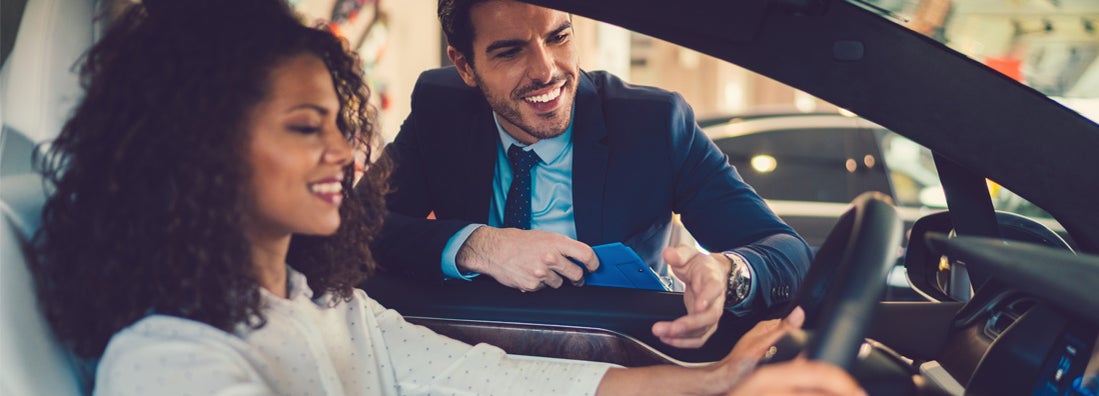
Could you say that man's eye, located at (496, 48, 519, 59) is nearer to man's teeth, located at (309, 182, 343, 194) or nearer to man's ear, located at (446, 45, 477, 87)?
man's ear, located at (446, 45, 477, 87)

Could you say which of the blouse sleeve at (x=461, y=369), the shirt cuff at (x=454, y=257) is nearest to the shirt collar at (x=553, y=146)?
the shirt cuff at (x=454, y=257)

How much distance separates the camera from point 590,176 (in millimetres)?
1885

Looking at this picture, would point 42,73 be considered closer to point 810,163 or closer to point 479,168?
point 479,168

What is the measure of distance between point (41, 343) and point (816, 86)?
97 cm

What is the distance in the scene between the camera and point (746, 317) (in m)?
1.56

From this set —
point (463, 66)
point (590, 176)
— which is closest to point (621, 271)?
point (590, 176)

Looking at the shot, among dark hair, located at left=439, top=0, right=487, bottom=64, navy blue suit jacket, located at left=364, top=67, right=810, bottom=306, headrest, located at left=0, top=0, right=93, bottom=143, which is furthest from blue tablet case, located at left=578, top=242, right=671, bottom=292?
headrest, located at left=0, top=0, right=93, bottom=143

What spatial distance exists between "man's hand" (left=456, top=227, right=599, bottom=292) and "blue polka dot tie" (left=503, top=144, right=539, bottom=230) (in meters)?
0.31

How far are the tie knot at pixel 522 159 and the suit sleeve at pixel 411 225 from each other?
0.19 meters

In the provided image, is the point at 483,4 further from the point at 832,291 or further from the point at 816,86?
the point at 832,291

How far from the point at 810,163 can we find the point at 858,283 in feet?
11.6

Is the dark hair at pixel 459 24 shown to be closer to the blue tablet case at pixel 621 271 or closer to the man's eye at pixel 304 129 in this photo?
the blue tablet case at pixel 621 271

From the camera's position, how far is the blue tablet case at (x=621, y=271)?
5.19ft

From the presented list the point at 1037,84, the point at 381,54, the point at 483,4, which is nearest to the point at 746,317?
the point at 1037,84
